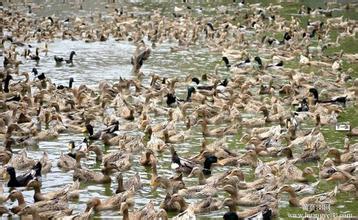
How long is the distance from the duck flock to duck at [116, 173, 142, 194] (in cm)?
3

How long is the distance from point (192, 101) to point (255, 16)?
77.2ft

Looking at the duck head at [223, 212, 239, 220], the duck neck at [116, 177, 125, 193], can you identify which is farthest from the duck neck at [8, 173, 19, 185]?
the duck head at [223, 212, 239, 220]

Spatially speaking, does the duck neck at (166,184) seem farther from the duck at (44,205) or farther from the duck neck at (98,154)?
the duck neck at (98,154)

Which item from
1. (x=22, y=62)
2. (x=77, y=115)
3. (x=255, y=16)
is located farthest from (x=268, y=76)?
(x=255, y=16)

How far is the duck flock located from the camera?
14.4m

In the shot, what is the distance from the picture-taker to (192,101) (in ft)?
79.6

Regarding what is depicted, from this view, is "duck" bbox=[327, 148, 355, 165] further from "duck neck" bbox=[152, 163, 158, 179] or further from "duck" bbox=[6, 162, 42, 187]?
"duck" bbox=[6, 162, 42, 187]

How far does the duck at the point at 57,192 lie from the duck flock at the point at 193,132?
3cm

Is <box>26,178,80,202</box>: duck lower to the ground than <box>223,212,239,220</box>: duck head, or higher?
lower

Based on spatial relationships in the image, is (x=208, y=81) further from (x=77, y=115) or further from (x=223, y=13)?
(x=223, y=13)

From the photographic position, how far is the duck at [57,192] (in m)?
14.4

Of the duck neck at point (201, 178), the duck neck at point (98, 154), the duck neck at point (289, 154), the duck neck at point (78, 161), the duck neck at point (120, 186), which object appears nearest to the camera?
the duck neck at point (120, 186)

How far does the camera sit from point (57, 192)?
47.7 ft

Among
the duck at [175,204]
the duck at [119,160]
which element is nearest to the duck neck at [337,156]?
the duck at [175,204]
